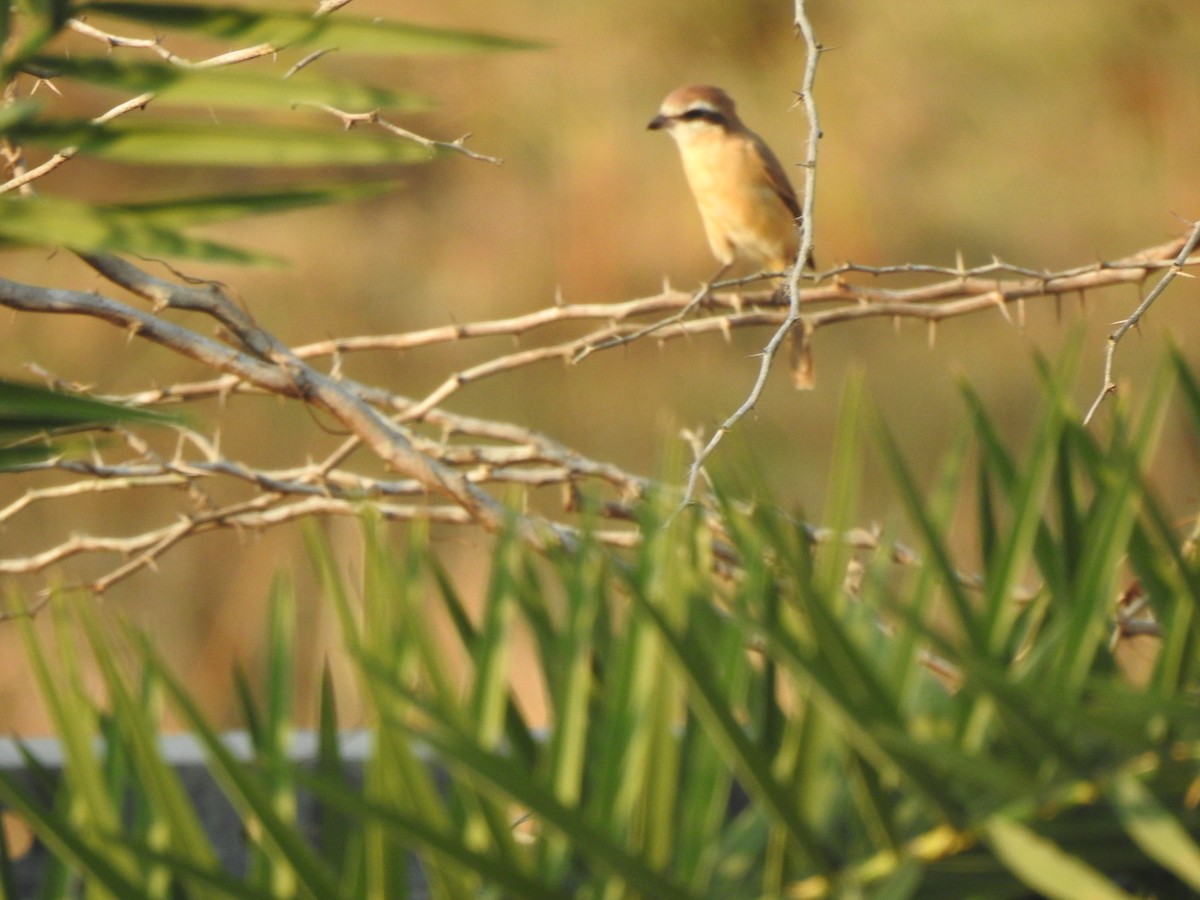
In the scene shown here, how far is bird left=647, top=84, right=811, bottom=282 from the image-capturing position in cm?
365

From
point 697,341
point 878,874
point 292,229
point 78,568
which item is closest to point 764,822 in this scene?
point 878,874

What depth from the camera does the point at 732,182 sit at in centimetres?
366

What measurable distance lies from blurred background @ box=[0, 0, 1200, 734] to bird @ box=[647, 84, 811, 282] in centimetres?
188

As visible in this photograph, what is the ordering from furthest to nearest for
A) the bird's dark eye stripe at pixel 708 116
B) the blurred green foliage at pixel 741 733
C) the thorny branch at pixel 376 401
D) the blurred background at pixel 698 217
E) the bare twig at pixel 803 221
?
the blurred background at pixel 698 217 → the bird's dark eye stripe at pixel 708 116 → the thorny branch at pixel 376 401 → the bare twig at pixel 803 221 → the blurred green foliage at pixel 741 733

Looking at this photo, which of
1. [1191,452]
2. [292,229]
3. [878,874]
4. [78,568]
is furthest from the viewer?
[292,229]

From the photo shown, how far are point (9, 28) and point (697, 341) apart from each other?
5.40 meters

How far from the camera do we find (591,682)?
559mm

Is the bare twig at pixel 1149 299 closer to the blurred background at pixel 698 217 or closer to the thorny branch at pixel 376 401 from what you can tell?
the thorny branch at pixel 376 401

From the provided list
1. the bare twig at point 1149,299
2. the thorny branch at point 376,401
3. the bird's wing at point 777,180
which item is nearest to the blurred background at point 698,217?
the bird's wing at point 777,180

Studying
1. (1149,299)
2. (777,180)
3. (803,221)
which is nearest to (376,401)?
(803,221)

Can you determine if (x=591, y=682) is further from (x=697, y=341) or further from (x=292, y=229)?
(x=292, y=229)

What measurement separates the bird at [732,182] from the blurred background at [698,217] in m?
1.88

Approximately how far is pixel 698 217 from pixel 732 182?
7.83ft

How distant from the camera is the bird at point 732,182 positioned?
3648 millimetres
